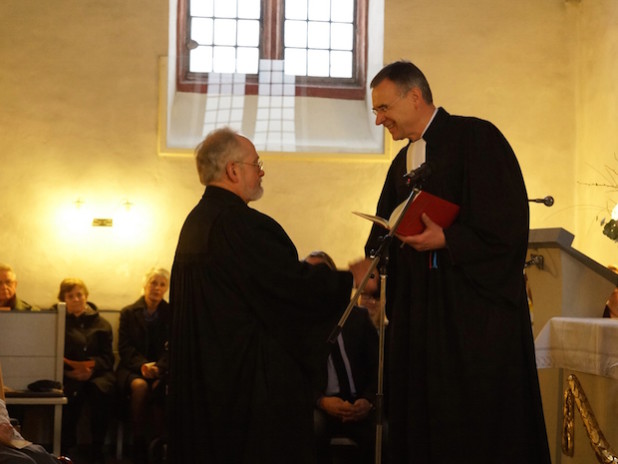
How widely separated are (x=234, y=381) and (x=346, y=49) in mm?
8165

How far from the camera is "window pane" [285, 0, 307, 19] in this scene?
1188 cm

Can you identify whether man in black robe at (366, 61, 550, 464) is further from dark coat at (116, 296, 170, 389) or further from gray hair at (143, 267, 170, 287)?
gray hair at (143, 267, 170, 287)

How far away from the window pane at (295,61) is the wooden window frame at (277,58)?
9cm

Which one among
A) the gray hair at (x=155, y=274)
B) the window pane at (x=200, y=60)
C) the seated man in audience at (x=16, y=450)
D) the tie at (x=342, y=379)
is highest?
→ the window pane at (x=200, y=60)

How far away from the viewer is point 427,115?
4.13 metres

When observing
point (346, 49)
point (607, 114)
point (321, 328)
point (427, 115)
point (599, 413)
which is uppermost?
point (346, 49)

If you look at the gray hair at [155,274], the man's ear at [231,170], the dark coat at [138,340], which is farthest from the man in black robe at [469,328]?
the gray hair at [155,274]

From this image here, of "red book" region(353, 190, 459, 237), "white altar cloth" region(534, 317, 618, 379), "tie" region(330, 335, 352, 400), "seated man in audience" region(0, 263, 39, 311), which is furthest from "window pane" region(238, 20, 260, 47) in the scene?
"red book" region(353, 190, 459, 237)

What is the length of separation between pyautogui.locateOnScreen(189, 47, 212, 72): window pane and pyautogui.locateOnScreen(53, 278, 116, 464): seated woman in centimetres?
314

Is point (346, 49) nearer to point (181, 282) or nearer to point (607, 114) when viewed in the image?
point (607, 114)

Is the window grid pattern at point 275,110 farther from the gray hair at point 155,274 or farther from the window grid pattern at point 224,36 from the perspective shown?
the gray hair at point 155,274

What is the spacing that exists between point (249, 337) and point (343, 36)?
8168mm

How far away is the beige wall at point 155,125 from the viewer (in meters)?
10.6

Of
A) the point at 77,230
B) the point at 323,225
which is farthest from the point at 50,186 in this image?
the point at 323,225
